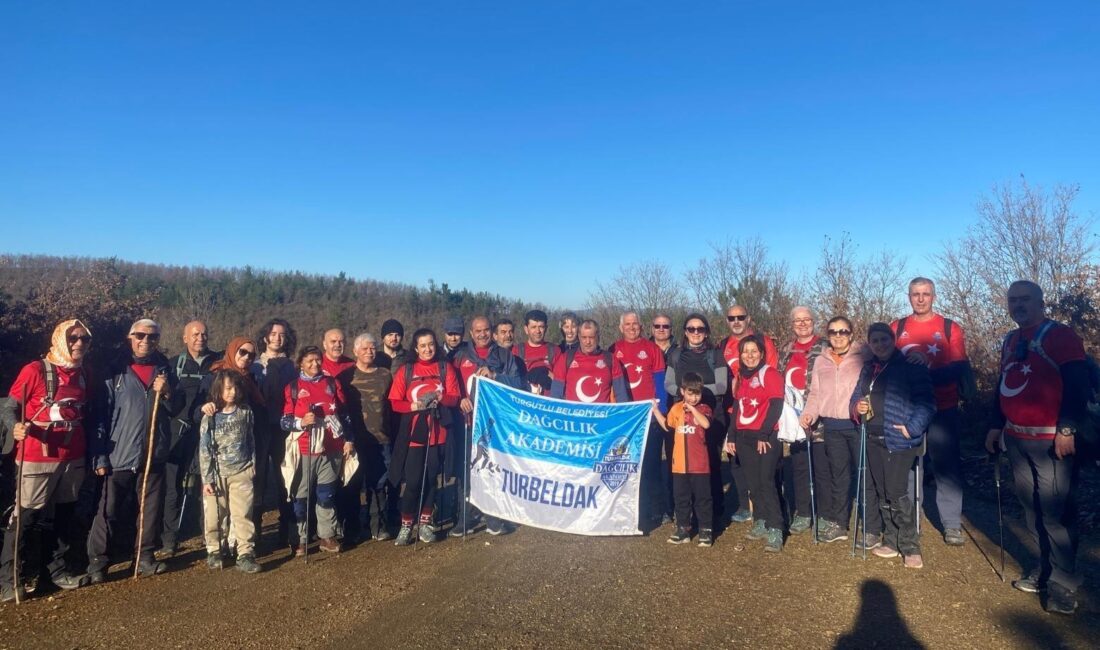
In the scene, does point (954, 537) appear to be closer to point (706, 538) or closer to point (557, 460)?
point (706, 538)

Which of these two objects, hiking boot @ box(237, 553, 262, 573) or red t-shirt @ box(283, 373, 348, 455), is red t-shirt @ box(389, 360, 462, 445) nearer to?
red t-shirt @ box(283, 373, 348, 455)

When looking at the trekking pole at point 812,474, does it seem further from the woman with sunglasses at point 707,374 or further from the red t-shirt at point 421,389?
the red t-shirt at point 421,389

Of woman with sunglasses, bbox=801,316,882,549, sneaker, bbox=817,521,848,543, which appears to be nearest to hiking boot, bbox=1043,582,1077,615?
woman with sunglasses, bbox=801,316,882,549

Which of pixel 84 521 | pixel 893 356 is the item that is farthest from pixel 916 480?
pixel 84 521

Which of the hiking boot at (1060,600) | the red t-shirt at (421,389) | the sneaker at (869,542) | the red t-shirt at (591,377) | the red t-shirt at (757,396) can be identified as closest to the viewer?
the hiking boot at (1060,600)

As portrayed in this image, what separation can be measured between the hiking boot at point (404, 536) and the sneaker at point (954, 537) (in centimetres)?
502

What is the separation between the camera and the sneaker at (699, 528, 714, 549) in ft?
20.4

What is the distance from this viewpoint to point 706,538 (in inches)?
245

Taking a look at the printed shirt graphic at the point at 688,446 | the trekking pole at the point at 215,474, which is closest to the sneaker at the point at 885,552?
the printed shirt graphic at the point at 688,446

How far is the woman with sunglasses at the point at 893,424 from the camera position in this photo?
5527 mm

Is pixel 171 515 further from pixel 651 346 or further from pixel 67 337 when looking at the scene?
pixel 651 346

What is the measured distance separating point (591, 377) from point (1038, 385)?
12.1 ft

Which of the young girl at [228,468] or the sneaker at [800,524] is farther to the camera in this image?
the sneaker at [800,524]

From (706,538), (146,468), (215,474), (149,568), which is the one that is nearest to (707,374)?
(706,538)
